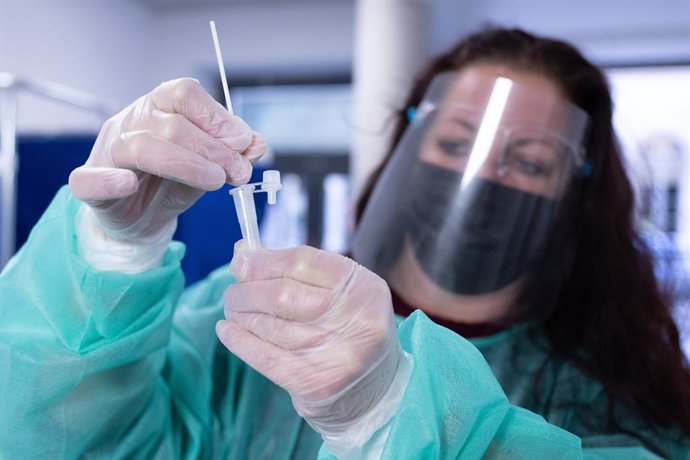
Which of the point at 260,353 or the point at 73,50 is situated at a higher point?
the point at 260,353

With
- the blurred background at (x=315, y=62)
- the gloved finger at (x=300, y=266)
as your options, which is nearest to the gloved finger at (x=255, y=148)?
the gloved finger at (x=300, y=266)

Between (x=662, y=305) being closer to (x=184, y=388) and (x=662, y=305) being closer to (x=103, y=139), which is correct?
(x=184, y=388)

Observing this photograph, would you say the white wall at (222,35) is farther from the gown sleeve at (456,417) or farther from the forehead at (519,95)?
the gown sleeve at (456,417)

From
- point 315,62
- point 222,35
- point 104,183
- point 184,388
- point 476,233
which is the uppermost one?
point 104,183

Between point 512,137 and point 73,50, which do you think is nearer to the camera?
point 512,137

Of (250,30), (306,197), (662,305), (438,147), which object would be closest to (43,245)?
(438,147)

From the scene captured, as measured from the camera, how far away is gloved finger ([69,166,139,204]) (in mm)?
599

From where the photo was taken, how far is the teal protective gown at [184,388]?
0.60 metres

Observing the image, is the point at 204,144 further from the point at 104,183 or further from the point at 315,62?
the point at 315,62

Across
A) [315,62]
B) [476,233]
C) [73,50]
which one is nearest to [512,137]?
[476,233]

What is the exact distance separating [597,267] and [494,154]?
29 cm

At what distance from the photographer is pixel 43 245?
725mm

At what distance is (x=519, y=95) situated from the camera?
3.19 feet

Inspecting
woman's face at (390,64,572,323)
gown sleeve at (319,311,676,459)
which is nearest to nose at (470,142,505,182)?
woman's face at (390,64,572,323)
